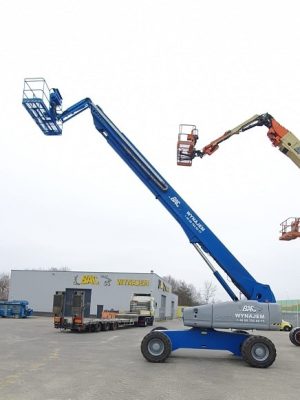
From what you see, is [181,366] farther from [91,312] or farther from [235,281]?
[91,312]

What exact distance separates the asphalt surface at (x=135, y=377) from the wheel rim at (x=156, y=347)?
1.43ft

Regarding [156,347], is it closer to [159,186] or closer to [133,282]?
[159,186]

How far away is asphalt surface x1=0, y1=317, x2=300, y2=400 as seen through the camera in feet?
32.3

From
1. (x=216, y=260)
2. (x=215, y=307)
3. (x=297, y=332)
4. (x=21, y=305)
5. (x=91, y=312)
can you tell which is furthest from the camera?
(x=91, y=312)

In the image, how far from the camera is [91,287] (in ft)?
205

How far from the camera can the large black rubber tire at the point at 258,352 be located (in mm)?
14259

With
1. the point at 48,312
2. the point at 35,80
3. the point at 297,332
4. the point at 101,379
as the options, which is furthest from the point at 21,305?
→ the point at 101,379

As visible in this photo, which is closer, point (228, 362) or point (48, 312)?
point (228, 362)

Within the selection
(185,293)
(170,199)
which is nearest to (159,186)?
(170,199)

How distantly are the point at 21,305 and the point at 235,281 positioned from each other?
41.1 metres

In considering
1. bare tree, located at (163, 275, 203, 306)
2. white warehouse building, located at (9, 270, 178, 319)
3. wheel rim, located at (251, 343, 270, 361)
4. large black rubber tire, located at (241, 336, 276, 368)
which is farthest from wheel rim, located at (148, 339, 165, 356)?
bare tree, located at (163, 275, 203, 306)

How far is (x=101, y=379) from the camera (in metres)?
11.4

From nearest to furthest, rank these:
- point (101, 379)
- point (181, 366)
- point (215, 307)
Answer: point (101, 379) → point (181, 366) → point (215, 307)

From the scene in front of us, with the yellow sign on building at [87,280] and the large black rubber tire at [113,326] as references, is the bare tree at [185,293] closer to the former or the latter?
the yellow sign on building at [87,280]
